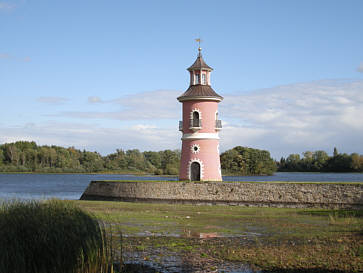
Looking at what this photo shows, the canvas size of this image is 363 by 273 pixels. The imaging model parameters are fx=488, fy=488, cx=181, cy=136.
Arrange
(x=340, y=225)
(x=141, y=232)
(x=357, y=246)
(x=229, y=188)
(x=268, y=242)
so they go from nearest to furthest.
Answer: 1. (x=357, y=246)
2. (x=268, y=242)
3. (x=141, y=232)
4. (x=340, y=225)
5. (x=229, y=188)

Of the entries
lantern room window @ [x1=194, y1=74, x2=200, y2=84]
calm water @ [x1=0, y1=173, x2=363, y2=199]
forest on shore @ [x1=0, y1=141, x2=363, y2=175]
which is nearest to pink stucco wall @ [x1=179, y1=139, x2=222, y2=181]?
lantern room window @ [x1=194, y1=74, x2=200, y2=84]

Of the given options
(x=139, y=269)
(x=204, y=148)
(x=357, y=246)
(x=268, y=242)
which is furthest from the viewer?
(x=204, y=148)

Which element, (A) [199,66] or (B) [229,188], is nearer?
(B) [229,188]

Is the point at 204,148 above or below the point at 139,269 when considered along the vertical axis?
above

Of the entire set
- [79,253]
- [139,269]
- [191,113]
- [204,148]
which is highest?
[191,113]

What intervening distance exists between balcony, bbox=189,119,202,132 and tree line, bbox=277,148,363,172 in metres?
80.8

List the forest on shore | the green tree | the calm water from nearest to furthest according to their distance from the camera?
the calm water → the green tree → the forest on shore

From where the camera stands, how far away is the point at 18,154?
115625 millimetres

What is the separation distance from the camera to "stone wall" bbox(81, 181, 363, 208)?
23.2m

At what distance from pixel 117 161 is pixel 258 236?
10746cm

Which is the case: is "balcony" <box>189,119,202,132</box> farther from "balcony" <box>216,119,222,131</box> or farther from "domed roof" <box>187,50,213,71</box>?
"domed roof" <box>187,50,213,71</box>

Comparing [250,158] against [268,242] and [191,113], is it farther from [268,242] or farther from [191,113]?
[268,242]

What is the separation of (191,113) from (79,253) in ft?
70.9

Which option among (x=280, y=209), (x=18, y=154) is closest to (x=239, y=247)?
(x=280, y=209)
